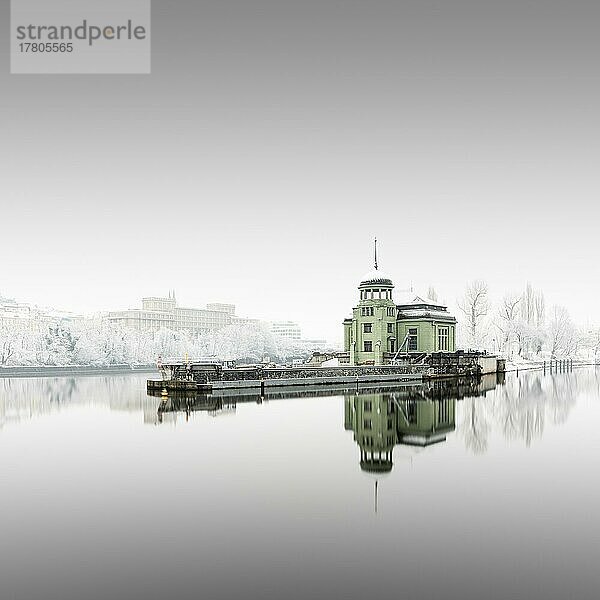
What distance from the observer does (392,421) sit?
1328 inches

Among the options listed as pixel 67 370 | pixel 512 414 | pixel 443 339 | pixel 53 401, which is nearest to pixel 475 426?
pixel 512 414

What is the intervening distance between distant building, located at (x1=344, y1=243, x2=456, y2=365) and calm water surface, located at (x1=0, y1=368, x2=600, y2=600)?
5094cm

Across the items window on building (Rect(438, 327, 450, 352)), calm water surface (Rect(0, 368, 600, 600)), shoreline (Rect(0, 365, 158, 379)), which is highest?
window on building (Rect(438, 327, 450, 352))

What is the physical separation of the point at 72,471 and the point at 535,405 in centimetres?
3541

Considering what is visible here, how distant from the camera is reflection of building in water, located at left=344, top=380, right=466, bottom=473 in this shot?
24.2m

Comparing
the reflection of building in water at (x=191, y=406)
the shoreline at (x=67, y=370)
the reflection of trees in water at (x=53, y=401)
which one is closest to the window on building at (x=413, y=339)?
the reflection of trees in water at (x=53, y=401)

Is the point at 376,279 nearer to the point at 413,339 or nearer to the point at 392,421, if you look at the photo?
the point at 413,339

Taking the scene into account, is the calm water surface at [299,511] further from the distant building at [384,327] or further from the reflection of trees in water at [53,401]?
the distant building at [384,327]

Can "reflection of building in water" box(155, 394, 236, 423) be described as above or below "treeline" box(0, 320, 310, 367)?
below

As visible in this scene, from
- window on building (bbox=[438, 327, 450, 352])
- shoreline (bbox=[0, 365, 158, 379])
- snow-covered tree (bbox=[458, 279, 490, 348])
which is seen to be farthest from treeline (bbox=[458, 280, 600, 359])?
shoreline (bbox=[0, 365, 158, 379])

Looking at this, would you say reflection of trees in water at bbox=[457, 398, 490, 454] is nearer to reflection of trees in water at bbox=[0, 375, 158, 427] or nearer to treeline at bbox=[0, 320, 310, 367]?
reflection of trees in water at bbox=[0, 375, 158, 427]

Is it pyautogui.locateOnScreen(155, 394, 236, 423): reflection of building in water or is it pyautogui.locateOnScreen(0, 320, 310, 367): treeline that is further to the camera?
pyautogui.locateOnScreen(0, 320, 310, 367): treeline

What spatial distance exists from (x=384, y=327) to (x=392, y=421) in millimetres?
50647

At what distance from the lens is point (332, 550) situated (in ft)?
42.4
